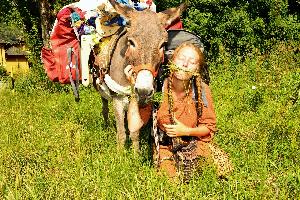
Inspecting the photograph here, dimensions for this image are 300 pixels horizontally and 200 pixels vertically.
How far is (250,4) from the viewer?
17.9m

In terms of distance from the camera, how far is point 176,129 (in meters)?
3.99

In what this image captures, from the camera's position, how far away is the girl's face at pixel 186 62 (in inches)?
155

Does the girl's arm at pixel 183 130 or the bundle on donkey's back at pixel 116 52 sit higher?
the bundle on donkey's back at pixel 116 52

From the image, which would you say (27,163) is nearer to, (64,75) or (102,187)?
(102,187)

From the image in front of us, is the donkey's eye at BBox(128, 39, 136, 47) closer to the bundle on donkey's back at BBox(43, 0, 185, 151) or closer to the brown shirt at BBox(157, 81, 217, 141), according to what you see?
the bundle on donkey's back at BBox(43, 0, 185, 151)

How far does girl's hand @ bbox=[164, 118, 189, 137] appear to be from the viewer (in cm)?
399

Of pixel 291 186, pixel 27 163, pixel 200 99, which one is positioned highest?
pixel 200 99

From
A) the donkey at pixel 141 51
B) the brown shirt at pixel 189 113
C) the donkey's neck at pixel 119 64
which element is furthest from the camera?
the donkey's neck at pixel 119 64

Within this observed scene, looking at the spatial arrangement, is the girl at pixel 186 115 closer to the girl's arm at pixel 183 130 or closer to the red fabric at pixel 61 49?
the girl's arm at pixel 183 130

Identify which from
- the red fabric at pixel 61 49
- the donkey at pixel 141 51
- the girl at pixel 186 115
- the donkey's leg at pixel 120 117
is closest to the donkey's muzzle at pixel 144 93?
the donkey at pixel 141 51

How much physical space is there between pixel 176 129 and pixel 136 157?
1.97ft

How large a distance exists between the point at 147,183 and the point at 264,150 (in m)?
1.58

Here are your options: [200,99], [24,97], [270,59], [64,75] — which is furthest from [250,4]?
[200,99]

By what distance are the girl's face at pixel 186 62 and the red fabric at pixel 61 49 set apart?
93.3 inches
